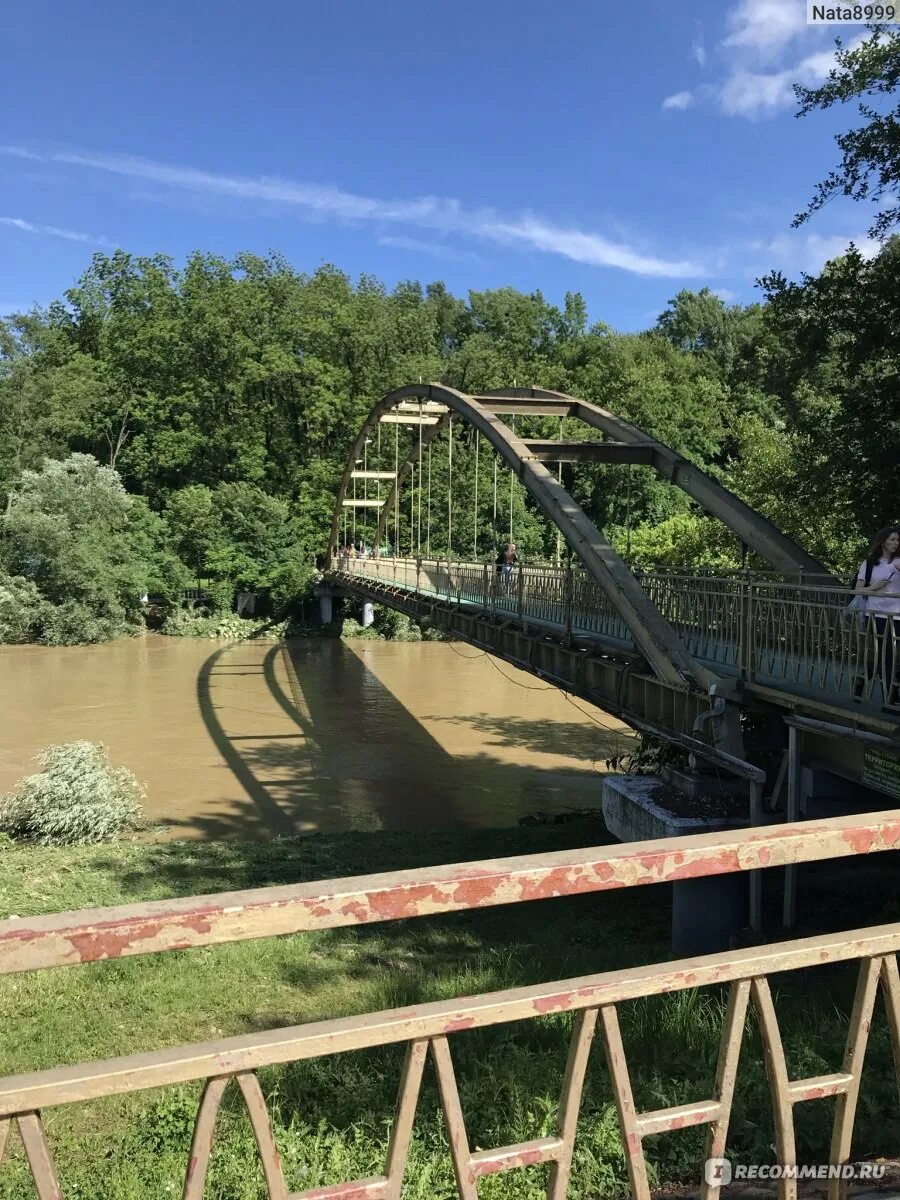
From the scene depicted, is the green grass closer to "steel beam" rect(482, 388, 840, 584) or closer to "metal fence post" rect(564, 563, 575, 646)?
"metal fence post" rect(564, 563, 575, 646)

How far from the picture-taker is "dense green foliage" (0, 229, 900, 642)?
3491cm

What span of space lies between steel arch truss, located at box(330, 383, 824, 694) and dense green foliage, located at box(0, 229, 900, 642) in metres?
15.9

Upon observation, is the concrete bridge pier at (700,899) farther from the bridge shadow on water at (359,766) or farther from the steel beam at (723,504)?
the bridge shadow on water at (359,766)

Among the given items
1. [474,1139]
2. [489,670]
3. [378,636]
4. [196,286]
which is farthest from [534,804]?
[196,286]

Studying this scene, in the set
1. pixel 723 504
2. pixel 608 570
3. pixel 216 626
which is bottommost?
pixel 216 626

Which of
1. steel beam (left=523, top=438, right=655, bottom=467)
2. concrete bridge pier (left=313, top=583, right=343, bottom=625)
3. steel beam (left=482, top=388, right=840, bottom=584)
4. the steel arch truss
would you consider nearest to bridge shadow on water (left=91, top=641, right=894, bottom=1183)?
the steel arch truss

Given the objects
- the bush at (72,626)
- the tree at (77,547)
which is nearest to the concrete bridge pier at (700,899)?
the bush at (72,626)

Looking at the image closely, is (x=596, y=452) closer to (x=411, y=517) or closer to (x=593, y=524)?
(x=593, y=524)

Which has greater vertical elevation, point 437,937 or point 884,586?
point 884,586

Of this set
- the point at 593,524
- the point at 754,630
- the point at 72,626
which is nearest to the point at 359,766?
the point at 593,524

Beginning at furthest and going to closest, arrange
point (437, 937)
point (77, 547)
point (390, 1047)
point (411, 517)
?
point (411, 517), point (77, 547), point (437, 937), point (390, 1047)

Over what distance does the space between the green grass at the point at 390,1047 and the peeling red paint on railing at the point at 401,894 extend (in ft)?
6.34

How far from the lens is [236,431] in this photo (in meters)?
40.6

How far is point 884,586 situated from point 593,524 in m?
4.75
